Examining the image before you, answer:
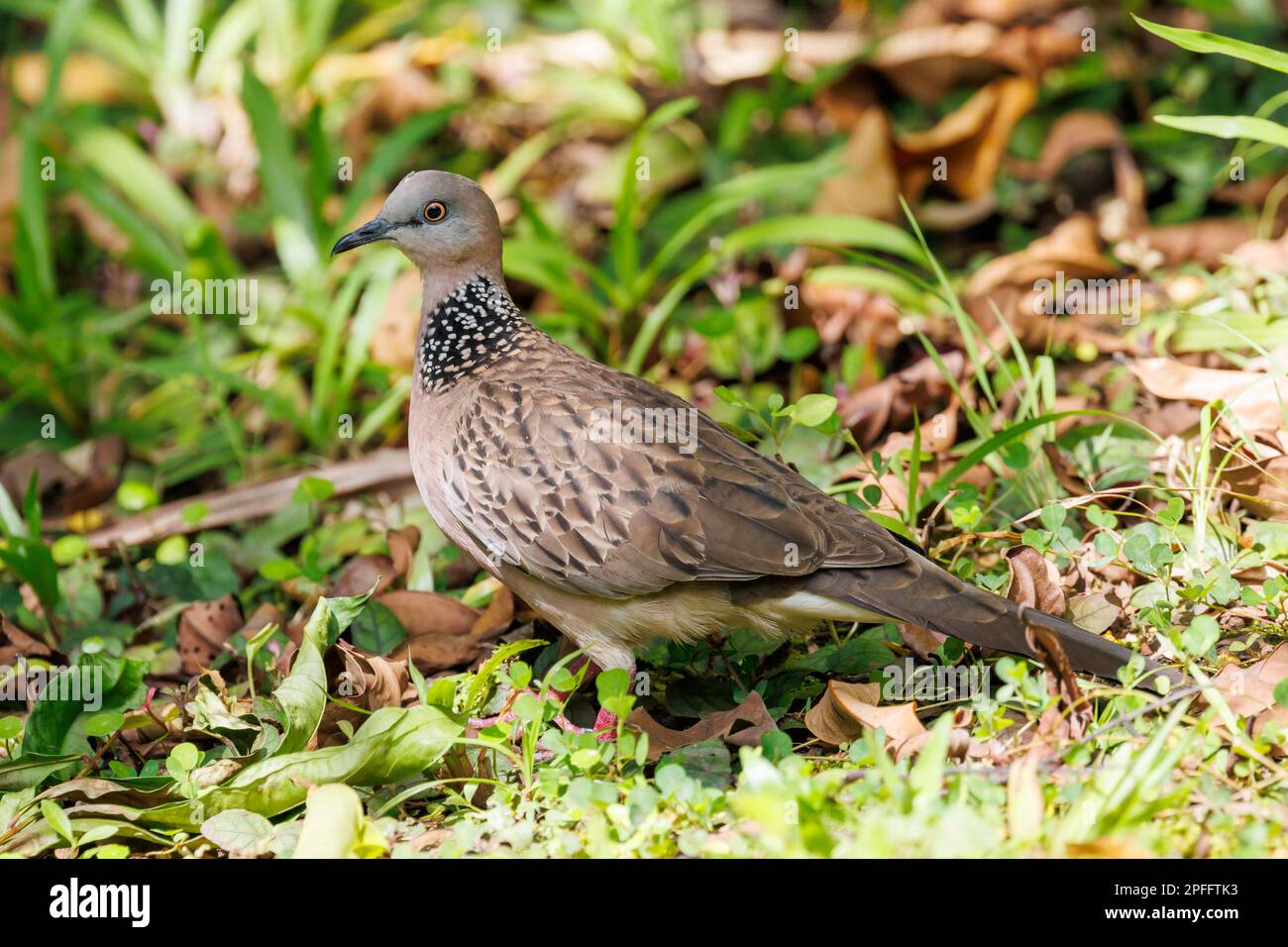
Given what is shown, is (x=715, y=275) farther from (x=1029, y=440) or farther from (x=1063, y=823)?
(x=1063, y=823)

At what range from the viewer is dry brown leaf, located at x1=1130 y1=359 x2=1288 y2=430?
4492mm

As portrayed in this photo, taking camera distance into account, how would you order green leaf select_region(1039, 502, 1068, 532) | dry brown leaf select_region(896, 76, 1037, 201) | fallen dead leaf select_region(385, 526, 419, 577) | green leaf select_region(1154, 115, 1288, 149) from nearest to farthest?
1. green leaf select_region(1039, 502, 1068, 532)
2. green leaf select_region(1154, 115, 1288, 149)
3. fallen dead leaf select_region(385, 526, 419, 577)
4. dry brown leaf select_region(896, 76, 1037, 201)

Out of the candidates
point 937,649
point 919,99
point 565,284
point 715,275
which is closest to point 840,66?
point 919,99

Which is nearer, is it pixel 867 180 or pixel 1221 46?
pixel 1221 46

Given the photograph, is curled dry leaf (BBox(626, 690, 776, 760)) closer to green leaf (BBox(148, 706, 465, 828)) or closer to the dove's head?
green leaf (BBox(148, 706, 465, 828))

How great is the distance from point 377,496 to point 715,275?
1.92 meters

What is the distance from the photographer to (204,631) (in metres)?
4.82

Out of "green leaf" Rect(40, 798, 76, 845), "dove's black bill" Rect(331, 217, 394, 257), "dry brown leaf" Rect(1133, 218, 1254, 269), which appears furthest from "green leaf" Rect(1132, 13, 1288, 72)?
"green leaf" Rect(40, 798, 76, 845)

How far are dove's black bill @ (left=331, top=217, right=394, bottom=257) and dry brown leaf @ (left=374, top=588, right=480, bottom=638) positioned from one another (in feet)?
3.84

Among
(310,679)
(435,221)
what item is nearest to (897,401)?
(435,221)

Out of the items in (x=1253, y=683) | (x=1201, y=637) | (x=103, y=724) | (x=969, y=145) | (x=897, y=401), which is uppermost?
(x=969, y=145)

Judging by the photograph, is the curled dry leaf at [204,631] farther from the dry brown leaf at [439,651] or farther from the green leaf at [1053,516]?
the green leaf at [1053,516]

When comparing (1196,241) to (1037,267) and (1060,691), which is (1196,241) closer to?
(1037,267)

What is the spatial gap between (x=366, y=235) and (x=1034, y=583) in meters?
2.41
